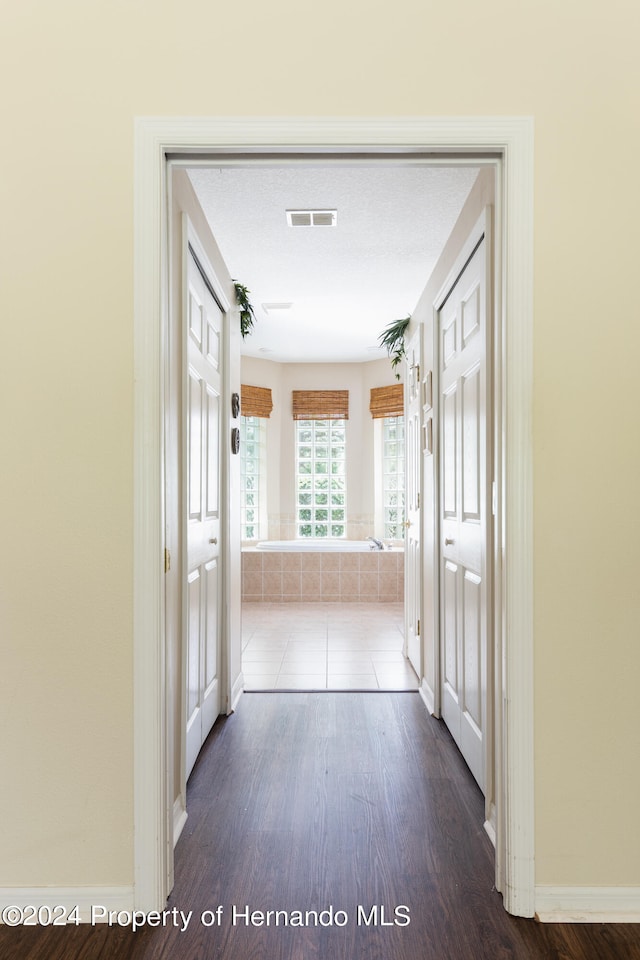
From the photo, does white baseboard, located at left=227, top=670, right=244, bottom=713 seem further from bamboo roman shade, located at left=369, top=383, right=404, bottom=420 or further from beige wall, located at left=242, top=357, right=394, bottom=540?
bamboo roman shade, located at left=369, top=383, right=404, bottom=420

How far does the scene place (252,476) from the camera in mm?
7633

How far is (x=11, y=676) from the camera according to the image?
69.1 inches

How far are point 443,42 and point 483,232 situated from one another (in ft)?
2.13

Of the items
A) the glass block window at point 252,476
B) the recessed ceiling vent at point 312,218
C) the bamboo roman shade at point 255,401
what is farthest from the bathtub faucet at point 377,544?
the recessed ceiling vent at point 312,218

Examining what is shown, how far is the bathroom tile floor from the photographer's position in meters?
3.87

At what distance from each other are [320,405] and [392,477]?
4.10 feet

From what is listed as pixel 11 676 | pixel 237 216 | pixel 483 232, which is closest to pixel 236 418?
pixel 237 216

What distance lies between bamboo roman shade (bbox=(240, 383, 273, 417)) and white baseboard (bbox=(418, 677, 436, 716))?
4517 mm

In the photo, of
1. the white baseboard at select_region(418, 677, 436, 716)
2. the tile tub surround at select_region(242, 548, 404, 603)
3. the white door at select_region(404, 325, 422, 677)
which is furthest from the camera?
the tile tub surround at select_region(242, 548, 404, 603)

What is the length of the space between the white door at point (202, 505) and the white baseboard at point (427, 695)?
1101 mm

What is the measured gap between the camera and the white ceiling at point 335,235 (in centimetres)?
312

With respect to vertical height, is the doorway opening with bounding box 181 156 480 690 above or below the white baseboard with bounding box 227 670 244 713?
above

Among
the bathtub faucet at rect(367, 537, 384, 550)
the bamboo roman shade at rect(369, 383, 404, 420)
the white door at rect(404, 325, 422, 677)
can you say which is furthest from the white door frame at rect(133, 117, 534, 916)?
the bamboo roman shade at rect(369, 383, 404, 420)

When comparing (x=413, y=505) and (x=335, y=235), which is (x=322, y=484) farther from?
(x=335, y=235)
